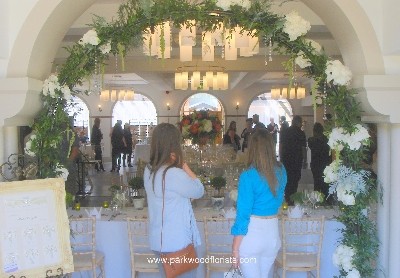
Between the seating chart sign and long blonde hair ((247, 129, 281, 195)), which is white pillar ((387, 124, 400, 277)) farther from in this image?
the seating chart sign

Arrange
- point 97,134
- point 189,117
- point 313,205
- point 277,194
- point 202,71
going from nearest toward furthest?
point 277,194 < point 313,205 < point 189,117 < point 202,71 < point 97,134

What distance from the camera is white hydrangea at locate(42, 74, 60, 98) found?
3.98 meters

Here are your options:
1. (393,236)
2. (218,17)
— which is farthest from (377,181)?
(218,17)

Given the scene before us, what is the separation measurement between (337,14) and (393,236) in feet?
5.60

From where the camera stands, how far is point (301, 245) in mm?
4512

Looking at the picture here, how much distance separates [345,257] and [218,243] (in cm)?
123

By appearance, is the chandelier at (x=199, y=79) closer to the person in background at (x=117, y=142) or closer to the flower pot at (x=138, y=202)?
the flower pot at (x=138, y=202)

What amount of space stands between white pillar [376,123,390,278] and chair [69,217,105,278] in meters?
2.33

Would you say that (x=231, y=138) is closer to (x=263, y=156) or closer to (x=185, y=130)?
(x=185, y=130)

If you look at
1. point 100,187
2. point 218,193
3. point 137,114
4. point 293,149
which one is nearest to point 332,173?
point 218,193

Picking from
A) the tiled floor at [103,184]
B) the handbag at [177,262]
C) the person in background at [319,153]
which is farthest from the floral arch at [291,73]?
the tiled floor at [103,184]

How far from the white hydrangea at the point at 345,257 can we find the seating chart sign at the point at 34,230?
1976 millimetres

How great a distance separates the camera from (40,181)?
364 centimetres

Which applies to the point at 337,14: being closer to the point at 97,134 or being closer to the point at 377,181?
the point at 377,181
